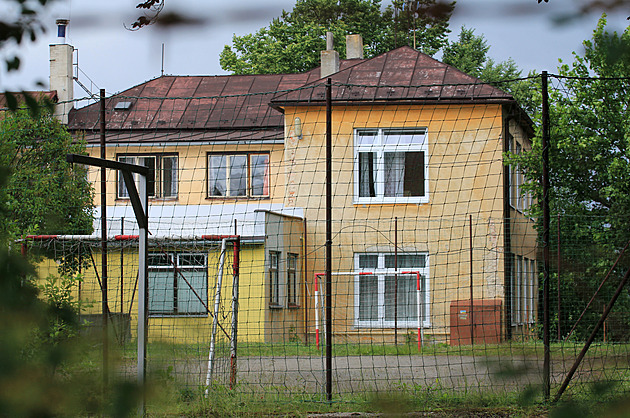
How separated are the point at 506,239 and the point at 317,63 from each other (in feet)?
57.6

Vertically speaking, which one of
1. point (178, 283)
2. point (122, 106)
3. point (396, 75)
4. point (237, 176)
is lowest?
point (178, 283)

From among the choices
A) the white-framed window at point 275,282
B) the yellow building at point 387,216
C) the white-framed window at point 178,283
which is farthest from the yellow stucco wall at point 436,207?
the white-framed window at point 178,283

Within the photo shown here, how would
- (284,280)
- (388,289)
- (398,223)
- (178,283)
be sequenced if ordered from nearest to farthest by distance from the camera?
1. (178,283)
2. (388,289)
3. (284,280)
4. (398,223)

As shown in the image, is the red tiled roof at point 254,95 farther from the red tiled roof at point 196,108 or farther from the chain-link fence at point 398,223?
the chain-link fence at point 398,223

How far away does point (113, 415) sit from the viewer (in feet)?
4.40

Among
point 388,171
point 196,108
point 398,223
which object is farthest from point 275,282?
point 196,108

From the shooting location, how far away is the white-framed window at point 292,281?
16.4 metres

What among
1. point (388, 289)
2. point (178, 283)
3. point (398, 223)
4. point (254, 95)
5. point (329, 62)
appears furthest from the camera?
point (329, 62)

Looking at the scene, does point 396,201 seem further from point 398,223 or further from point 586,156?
point 586,156

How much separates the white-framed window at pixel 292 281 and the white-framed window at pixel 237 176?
473 centimetres

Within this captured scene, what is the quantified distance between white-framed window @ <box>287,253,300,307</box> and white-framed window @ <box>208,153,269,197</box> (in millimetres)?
4727

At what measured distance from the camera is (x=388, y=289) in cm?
1653

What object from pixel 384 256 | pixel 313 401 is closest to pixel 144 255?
pixel 313 401

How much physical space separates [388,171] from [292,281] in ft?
11.0
